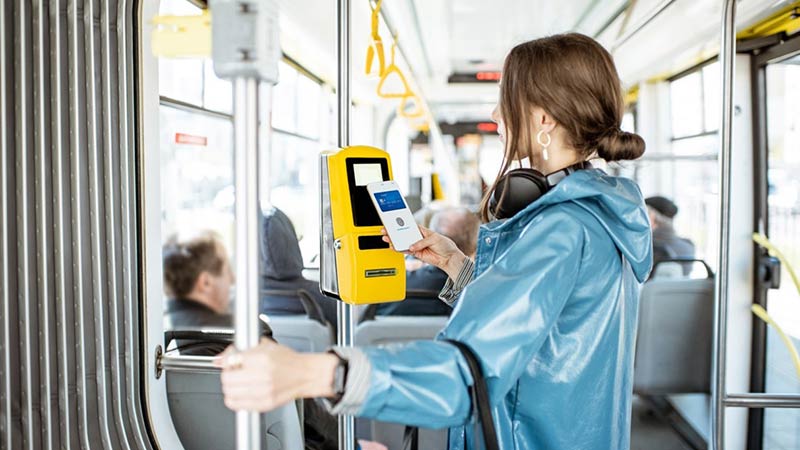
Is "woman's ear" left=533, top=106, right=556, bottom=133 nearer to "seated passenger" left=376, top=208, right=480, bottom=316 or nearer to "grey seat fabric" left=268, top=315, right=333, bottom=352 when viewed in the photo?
"grey seat fabric" left=268, top=315, right=333, bottom=352

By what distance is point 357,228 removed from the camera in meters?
1.45

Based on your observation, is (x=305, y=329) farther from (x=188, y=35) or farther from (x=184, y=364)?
(x=188, y=35)

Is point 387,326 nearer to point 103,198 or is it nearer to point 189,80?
point 189,80

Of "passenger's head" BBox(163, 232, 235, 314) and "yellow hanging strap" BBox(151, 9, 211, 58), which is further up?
"yellow hanging strap" BBox(151, 9, 211, 58)

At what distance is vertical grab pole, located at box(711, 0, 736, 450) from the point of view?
207cm

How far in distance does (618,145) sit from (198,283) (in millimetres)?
3157

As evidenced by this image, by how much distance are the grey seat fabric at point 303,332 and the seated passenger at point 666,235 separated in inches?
109

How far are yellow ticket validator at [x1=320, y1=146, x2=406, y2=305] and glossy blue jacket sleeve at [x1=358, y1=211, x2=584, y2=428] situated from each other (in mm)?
375

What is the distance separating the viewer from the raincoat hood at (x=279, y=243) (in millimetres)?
2482

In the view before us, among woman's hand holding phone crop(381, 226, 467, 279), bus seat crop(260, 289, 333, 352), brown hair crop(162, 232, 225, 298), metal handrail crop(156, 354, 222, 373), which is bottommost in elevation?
bus seat crop(260, 289, 333, 352)

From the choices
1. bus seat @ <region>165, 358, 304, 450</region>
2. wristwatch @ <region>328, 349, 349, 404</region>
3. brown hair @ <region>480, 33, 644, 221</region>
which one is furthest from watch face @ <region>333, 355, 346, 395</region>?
bus seat @ <region>165, 358, 304, 450</region>

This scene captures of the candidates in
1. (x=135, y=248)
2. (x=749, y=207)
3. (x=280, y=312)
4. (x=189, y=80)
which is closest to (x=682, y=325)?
(x=749, y=207)

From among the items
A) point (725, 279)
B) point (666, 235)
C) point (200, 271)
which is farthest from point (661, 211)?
point (200, 271)

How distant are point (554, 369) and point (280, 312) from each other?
1.96m
